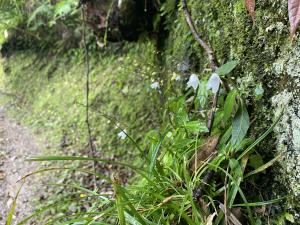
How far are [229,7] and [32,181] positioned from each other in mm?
2418

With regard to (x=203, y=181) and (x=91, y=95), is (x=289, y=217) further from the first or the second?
(x=91, y=95)

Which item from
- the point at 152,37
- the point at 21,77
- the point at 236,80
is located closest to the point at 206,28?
the point at 236,80

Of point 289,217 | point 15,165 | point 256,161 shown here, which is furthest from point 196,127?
point 15,165

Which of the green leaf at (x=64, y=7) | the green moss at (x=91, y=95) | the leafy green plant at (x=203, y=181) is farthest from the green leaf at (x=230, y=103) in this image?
the green leaf at (x=64, y=7)

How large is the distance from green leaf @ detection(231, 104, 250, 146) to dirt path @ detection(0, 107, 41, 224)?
2089 mm

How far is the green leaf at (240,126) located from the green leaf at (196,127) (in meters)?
0.18

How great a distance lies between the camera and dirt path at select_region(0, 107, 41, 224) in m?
3.06

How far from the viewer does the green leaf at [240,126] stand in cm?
144

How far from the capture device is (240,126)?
146cm

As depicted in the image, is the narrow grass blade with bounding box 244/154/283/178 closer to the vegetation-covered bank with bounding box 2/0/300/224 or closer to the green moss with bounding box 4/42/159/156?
the vegetation-covered bank with bounding box 2/0/300/224

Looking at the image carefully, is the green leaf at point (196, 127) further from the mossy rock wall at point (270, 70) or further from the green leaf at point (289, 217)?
the green leaf at point (289, 217)

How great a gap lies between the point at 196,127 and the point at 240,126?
258 mm

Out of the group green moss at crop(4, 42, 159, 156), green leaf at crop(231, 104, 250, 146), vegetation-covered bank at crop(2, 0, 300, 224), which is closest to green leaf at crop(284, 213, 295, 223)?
vegetation-covered bank at crop(2, 0, 300, 224)

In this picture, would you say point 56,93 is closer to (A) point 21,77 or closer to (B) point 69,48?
(B) point 69,48
